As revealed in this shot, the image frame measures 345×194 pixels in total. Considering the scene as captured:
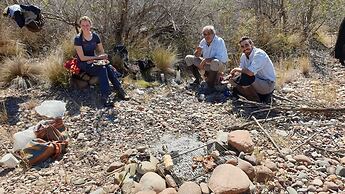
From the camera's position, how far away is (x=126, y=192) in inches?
128

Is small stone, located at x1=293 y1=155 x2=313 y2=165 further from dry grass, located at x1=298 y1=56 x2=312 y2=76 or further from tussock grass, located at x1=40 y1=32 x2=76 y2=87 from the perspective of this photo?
dry grass, located at x1=298 y1=56 x2=312 y2=76

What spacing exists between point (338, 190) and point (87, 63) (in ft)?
12.0

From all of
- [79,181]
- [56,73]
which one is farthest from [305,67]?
[79,181]

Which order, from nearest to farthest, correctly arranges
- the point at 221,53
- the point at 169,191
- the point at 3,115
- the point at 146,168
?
the point at 169,191, the point at 146,168, the point at 3,115, the point at 221,53

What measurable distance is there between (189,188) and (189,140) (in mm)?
986

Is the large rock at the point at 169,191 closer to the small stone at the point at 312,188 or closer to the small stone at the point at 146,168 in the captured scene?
the small stone at the point at 146,168

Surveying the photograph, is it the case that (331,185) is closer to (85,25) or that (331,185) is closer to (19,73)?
(85,25)

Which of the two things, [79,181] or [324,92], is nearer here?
[79,181]

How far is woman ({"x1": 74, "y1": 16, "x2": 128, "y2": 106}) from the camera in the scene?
17.4 ft

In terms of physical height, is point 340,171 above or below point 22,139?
below

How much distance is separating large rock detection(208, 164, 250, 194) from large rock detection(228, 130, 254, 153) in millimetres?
412

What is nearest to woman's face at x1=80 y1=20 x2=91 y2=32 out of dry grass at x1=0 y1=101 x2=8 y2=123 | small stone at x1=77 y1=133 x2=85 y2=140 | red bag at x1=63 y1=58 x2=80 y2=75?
red bag at x1=63 y1=58 x2=80 y2=75

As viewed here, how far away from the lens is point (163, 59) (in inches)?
275

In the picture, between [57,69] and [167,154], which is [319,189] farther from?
[57,69]
